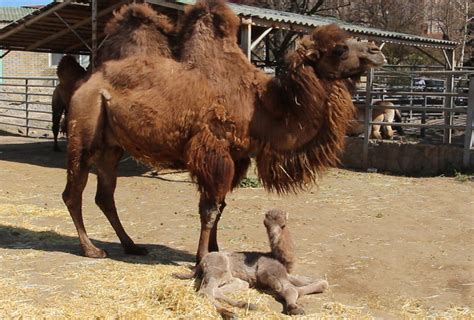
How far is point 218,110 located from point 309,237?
2308 mm

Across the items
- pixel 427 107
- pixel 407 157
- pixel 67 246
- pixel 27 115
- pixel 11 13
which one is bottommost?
pixel 67 246

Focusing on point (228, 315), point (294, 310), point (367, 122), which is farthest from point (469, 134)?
point (228, 315)

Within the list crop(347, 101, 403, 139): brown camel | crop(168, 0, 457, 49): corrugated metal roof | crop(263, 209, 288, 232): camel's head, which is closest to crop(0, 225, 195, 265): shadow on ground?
crop(263, 209, 288, 232): camel's head

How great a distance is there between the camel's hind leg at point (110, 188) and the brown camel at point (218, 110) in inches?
6.0

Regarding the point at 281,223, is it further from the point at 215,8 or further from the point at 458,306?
the point at 215,8

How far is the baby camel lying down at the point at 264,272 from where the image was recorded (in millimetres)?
4887

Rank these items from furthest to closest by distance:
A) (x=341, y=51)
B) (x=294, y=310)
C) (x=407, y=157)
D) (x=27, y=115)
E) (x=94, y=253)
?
(x=27, y=115) → (x=407, y=157) → (x=94, y=253) → (x=341, y=51) → (x=294, y=310)

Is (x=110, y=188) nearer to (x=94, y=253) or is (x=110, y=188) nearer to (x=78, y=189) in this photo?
(x=78, y=189)

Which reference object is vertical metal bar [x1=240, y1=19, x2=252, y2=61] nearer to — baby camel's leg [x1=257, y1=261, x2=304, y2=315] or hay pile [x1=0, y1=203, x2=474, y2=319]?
hay pile [x1=0, y1=203, x2=474, y2=319]

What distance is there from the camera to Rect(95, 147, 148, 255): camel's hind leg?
6270 millimetres

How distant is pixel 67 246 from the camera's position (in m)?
6.64

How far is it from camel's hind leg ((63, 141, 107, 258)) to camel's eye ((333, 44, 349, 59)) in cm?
260

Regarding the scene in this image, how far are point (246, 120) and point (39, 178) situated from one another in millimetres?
7155

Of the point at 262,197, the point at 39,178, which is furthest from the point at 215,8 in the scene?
the point at 39,178
